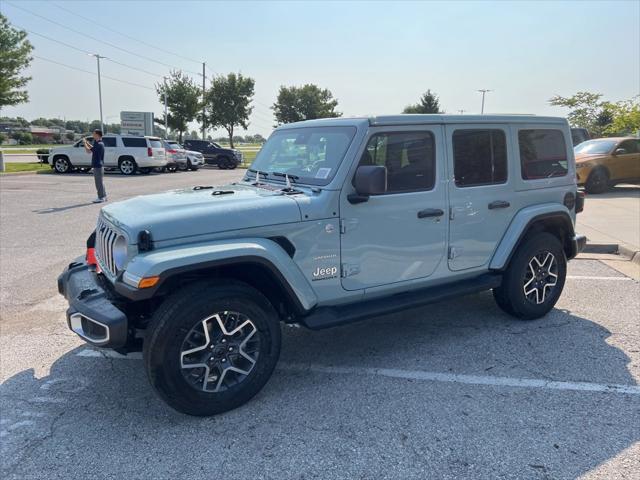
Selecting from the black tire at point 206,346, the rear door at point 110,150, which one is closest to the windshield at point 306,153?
the black tire at point 206,346

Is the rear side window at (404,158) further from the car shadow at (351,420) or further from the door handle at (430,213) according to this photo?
the car shadow at (351,420)

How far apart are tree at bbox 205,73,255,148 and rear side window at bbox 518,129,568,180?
43.9 meters

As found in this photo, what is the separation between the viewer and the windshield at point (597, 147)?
571 inches

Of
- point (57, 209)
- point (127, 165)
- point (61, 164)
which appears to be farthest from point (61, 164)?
point (57, 209)

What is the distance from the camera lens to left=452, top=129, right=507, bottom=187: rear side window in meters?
3.97

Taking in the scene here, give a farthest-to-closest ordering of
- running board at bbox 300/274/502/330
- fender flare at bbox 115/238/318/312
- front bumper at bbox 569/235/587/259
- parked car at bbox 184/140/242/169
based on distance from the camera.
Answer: parked car at bbox 184/140/242/169 < front bumper at bbox 569/235/587/259 < running board at bbox 300/274/502/330 < fender flare at bbox 115/238/318/312

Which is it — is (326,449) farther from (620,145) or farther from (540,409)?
(620,145)

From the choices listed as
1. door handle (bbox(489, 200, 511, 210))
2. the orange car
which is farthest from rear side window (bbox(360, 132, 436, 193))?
the orange car

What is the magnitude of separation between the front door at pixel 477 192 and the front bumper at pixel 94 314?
263 cm

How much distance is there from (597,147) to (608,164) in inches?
31.7

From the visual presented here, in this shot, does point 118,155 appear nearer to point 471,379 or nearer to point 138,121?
point 138,121

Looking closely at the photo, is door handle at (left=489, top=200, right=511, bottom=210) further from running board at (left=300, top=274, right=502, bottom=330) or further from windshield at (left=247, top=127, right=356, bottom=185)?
windshield at (left=247, top=127, right=356, bottom=185)

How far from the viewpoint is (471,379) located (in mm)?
3488

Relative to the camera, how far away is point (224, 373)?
304 centimetres
